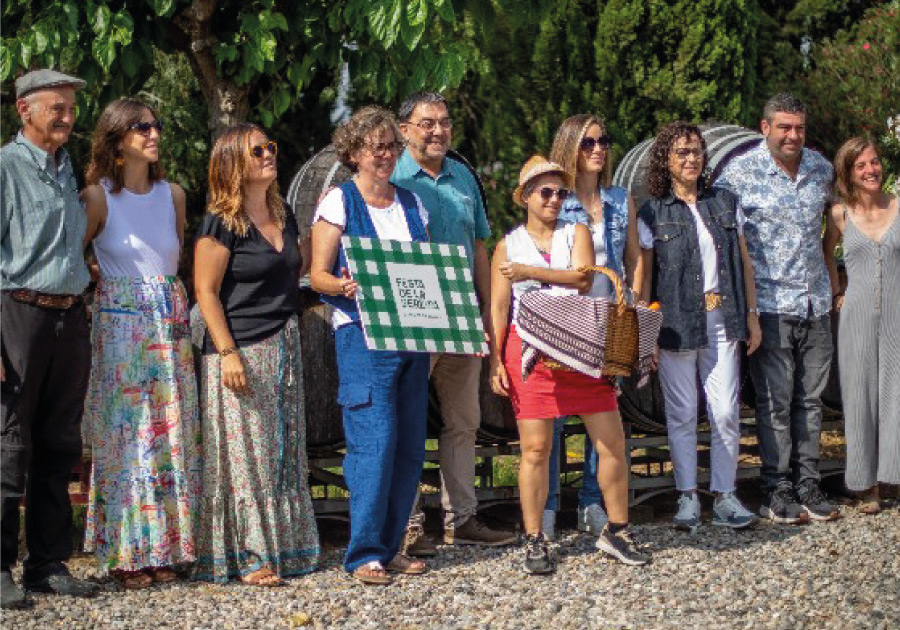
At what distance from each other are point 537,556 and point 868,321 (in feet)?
7.52

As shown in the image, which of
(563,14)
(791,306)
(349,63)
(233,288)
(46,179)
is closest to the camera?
(46,179)

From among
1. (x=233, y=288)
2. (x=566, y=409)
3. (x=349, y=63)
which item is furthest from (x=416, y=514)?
(x=349, y=63)

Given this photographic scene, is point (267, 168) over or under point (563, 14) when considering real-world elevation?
under

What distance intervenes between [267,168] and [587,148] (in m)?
1.51

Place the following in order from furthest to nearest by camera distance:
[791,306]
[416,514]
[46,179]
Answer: [791,306] < [416,514] < [46,179]

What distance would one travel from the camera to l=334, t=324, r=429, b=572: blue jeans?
6504 millimetres

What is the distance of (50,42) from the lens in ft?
26.8

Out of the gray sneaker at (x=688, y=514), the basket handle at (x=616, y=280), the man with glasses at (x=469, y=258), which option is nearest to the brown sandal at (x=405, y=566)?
the man with glasses at (x=469, y=258)

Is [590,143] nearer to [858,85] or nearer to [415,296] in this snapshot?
[415,296]

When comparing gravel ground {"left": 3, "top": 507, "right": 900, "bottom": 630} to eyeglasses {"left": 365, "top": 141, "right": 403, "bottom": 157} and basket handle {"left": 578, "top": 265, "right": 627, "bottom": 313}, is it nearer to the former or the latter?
basket handle {"left": 578, "top": 265, "right": 627, "bottom": 313}

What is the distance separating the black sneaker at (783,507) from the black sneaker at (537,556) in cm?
152

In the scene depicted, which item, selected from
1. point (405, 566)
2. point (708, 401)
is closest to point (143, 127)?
point (405, 566)

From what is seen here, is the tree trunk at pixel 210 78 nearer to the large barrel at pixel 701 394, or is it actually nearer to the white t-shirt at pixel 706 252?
the large barrel at pixel 701 394

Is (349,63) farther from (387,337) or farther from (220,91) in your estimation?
(387,337)
